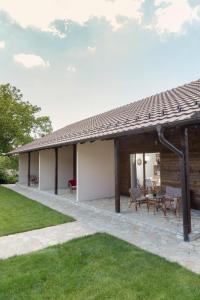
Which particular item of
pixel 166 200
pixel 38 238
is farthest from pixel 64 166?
pixel 38 238

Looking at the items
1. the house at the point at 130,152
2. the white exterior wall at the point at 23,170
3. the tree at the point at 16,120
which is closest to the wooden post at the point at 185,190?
the house at the point at 130,152

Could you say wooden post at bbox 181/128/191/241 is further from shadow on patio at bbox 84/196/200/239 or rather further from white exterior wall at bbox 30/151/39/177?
white exterior wall at bbox 30/151/39/177

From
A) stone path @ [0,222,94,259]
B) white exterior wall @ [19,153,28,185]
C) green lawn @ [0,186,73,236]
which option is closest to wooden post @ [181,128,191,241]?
stone path @ [0,222,94,259]

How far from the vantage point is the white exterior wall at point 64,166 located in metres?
15.3

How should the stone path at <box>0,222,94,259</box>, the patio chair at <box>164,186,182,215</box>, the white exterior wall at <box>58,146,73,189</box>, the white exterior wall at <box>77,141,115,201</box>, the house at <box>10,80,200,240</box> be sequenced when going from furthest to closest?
the white exterior wall at <box>58,146,73,189</box>
the white exterior wall at <box>77,141,115,201</box>
the house at <box>10,80,200,240</box>
the patio chair at <box>164,186,182,215</box>
the stone path at <box>0,222,94,259</box>

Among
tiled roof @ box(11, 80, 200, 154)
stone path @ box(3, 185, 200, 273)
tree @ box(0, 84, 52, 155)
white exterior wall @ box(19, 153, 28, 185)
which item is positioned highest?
tree @ box(0, 84, 52, 155)

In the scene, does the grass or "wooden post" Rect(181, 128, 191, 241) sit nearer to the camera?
the grass

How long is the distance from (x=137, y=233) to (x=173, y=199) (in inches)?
78.9

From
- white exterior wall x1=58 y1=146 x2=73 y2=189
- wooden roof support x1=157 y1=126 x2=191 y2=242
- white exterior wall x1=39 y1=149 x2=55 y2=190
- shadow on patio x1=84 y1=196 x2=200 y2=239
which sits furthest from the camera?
white exterior wall x1=58 y1=146 x2=73 y2=189

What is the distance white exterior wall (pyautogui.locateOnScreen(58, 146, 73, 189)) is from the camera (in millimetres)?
15266

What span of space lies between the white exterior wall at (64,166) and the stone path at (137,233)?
5373 millimetres

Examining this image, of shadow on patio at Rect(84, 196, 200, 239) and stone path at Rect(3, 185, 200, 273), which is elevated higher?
shadow on patio at Rect(84, 196, 200, 239)

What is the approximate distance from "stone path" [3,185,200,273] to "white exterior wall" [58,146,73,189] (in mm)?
5373

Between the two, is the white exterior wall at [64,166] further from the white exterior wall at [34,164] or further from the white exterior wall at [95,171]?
the white exterior wall at [34,164]
